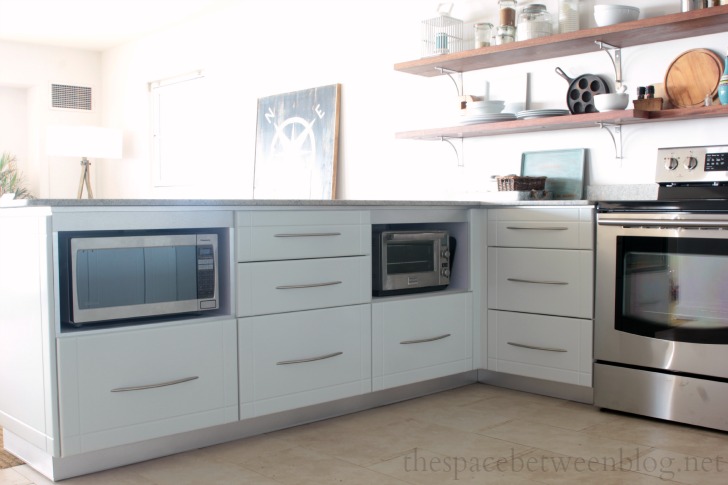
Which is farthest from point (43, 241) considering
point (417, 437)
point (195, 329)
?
point (417, 437)

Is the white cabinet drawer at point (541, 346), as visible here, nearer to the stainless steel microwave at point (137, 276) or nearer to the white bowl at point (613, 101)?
the white bowl at point (613, 101)

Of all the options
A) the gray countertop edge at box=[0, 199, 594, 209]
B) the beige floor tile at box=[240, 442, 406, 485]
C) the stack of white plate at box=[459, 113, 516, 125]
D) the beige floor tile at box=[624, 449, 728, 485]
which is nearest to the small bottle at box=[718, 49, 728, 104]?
the gray countertop edge at box=[0, 199, 594, 209]

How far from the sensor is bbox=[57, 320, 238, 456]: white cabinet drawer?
224 centimetres

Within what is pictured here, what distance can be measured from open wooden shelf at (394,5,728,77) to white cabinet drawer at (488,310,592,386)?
124 centimetres

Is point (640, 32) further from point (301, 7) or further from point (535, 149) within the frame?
point (301, 7)

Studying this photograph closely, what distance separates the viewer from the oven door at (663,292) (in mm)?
2752

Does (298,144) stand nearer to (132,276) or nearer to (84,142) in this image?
(84,142)

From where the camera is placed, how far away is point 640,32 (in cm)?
318

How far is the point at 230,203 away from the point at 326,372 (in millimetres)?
768

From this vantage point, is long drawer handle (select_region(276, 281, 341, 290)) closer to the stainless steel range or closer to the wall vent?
the stainless steel range

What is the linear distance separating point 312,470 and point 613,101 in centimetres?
201

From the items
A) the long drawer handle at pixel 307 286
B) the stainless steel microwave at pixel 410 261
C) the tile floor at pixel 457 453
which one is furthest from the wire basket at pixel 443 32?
the tile floor at pixel 457 453

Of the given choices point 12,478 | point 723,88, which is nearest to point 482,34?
point 723,88

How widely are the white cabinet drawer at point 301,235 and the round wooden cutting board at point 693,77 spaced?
143 cm
